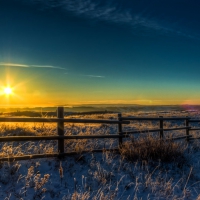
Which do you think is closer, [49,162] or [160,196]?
[160,196]

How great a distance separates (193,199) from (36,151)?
4526 millimetres

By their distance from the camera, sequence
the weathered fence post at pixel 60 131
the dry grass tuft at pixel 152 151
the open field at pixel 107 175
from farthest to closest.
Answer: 1. the dry grass tuft at pixel 152 151
2. the weathered fence post at pixel 60 131
3. the open field at pixel 107 175

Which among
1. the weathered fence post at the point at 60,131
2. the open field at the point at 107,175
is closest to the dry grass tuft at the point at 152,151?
the open field at the point at 107,175

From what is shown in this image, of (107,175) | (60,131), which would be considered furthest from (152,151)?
(60,131)

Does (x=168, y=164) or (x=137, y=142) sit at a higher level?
(x=137, y=142)

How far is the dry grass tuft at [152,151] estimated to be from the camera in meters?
7.62

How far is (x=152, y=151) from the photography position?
25.9 feet

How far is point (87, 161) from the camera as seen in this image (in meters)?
7.29

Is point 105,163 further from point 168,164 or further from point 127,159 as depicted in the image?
point 168,164

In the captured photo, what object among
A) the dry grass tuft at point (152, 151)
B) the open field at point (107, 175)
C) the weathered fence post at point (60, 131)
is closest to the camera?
the open field at point (107, 175)

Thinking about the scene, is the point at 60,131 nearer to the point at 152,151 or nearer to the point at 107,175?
the point at 107,175

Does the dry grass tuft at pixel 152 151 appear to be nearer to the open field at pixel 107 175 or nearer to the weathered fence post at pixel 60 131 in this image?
the open field at pixel 107 175

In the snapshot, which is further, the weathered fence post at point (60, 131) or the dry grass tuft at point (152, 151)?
the dry grass tuft at point (152, 151)

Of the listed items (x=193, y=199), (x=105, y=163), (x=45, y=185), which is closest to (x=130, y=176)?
(x=105, y=163)
